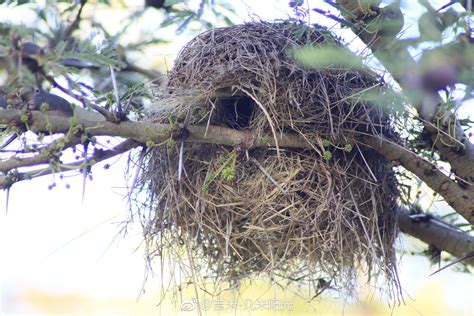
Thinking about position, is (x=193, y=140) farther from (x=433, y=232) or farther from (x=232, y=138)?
(x=433, y=232)

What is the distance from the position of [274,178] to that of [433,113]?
564mm

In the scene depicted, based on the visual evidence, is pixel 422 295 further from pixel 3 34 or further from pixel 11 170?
pixel 3 34

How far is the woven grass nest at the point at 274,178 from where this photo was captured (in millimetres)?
2352

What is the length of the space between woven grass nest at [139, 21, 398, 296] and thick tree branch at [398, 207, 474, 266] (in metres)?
0.49

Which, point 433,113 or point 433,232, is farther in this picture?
point 433,232

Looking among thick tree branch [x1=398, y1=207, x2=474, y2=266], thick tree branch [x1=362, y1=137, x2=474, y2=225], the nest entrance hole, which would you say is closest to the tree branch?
thick tree branch [x1=362, y1=137, x2=474, y2=225]

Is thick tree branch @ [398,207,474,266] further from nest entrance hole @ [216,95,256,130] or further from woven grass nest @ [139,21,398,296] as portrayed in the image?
nest entrance hole @ [216,95,256,130]

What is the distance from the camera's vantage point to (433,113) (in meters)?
2.33

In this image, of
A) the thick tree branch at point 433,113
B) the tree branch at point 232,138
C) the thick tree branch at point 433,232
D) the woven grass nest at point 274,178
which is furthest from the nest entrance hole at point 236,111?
the thick tree branch at point 433,232

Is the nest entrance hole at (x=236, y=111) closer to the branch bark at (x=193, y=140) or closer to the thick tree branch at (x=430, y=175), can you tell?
the branch bark at (x=193, y=140)

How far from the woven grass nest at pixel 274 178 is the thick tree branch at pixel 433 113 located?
0.51 ft

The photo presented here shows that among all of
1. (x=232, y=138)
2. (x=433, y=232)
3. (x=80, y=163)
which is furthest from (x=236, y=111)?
(x=433, y=232)

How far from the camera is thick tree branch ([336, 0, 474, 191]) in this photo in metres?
2.00

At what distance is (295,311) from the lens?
288cm
